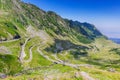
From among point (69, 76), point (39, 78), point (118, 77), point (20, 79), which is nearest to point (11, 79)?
point (20, 79)

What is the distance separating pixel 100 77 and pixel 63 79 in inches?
556

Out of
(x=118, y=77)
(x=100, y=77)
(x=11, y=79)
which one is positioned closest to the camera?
(x=11, y=79)

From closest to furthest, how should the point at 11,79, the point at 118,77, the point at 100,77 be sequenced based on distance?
the point at 11,79, the point at 100,77, the point at 118,77

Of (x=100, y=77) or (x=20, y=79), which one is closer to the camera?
(x=20, y=79)

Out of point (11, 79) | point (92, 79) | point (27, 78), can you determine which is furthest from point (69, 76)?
point (11, 79)

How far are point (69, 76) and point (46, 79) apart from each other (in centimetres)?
796

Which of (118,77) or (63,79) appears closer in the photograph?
(63,79)

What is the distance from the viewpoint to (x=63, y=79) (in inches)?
2830

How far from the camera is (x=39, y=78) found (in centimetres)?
6856

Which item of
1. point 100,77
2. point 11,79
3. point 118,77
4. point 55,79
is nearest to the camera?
point 11,79

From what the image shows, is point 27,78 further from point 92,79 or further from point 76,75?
point 92,79

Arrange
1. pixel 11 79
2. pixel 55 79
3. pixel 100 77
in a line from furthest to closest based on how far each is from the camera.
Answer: pixel 100 77
pixel 55 79
pixel 11 79

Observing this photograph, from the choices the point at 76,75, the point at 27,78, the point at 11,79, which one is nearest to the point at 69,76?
the point at 76,75

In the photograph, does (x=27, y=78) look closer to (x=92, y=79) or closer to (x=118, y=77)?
(x=92, y=79)
